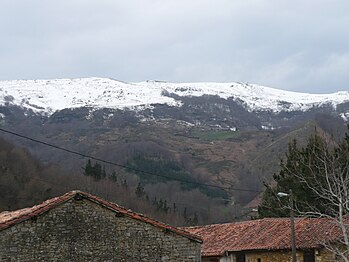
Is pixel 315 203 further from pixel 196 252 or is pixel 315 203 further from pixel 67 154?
pixel 67 154

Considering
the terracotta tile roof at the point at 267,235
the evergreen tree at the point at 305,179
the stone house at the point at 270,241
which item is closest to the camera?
the stone house at the point at 270,241

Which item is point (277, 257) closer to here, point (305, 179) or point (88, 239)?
point (305, 179)

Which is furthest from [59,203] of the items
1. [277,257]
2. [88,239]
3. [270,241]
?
[270,241]

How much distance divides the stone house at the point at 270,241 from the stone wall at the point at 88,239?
1059 centimetres

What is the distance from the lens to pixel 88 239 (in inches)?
880

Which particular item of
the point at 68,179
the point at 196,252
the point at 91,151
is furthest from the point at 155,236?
the point at 91,151

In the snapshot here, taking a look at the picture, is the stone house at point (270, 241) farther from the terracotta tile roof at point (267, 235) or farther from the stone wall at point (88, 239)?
the stone wall at point (88, 239)

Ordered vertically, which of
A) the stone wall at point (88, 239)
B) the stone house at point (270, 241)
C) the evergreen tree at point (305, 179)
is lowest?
the stone wall at point (88, 239)

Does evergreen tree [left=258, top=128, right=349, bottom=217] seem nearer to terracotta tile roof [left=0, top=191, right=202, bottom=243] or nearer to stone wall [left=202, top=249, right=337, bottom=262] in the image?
stone wall [left=202, top=249, right=337, bottom=262]

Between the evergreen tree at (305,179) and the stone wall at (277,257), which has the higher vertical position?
the evergreen tree at (305,179)

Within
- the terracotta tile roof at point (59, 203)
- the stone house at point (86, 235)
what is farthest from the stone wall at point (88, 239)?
the terracotta tile roof at point (59, 203)

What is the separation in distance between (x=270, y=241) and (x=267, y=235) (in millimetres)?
1287

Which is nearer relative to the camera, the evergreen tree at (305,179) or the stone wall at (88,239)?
the stone wall at (88,239)

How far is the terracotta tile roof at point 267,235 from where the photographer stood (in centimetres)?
3375
